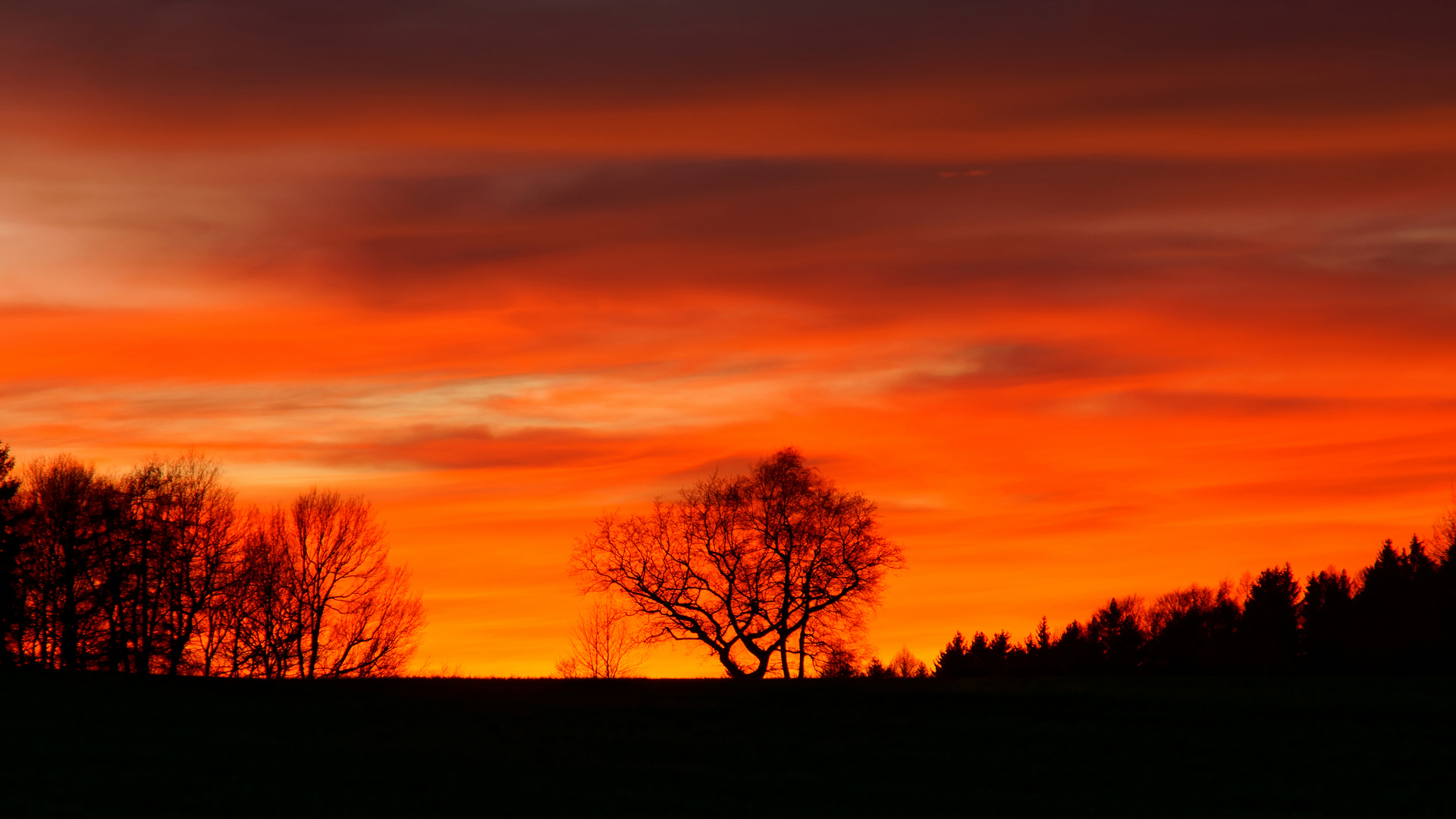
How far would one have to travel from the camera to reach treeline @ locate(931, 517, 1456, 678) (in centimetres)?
10256

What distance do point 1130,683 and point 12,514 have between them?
58.6 meters

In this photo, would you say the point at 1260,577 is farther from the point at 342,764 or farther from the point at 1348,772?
the point at 342,764

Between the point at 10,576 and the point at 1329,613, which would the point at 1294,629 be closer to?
the point at 1329,613

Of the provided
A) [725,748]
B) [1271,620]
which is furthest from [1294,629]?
[725,748]

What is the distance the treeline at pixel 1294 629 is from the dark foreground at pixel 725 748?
4446cm

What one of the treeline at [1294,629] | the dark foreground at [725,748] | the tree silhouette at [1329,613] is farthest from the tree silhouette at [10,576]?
the tree silhouette at [1329,613]

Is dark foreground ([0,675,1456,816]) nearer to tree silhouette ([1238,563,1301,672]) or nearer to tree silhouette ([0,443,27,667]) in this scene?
tree silhouette ([0,443,27,667])

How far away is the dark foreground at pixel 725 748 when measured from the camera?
28.8m

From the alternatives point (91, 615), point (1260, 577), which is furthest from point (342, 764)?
point (1260, 577)

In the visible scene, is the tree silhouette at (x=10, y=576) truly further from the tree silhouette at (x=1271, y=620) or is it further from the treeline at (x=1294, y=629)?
the tree silhouette at (x=1271, y=620)

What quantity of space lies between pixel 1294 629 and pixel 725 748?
109 metres

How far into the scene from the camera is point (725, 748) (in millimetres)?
35531

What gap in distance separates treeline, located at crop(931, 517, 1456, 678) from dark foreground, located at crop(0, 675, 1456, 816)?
4446 centimetres

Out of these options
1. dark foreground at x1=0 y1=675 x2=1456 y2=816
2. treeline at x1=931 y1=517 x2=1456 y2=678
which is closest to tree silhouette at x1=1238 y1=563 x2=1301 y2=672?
treeline at x1=931 y1=517 x2=1456 y2=678
